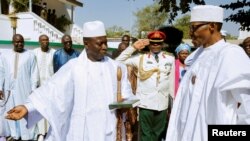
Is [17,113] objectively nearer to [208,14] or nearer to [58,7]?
[208,14]

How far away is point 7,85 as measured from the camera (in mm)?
7266

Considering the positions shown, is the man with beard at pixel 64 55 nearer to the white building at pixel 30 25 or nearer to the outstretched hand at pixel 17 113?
the outstretched hand at pixel 17 113

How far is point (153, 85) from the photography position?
6.35m

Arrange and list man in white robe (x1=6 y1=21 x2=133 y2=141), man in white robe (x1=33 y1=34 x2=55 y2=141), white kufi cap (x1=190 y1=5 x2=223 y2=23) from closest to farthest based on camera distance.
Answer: white kufi cap (x1=190 y1=5 x2=223 y2=23) → man in white robe (x1=6 y1=21 x2=133 y2=141) → man in white robe (x1=33 y1=34 x2=55 y2=141)

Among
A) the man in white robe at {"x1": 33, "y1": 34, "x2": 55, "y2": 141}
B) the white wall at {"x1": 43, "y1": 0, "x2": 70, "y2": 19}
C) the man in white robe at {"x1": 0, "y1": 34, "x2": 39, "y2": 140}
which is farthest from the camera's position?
the white wall at {"x1": 43, "y1": 0, "x2": 70, "y2": 19}

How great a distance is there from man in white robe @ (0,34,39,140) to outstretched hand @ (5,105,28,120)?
328cm

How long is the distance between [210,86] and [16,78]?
474 cm

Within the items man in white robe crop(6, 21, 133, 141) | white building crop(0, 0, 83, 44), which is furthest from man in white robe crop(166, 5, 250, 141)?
white building crop(0, 0, 83, 44)

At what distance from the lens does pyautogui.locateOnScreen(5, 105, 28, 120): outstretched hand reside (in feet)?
12.8

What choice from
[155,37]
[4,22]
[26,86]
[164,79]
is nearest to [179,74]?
[164,79]

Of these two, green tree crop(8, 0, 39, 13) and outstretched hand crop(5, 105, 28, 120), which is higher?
green tree crop(8, 0, 39, 13)

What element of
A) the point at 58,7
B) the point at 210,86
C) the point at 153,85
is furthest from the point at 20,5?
the point at 210,86

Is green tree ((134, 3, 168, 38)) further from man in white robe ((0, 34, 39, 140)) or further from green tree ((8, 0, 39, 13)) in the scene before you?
man in white robe ((0, 34, 39, 140))

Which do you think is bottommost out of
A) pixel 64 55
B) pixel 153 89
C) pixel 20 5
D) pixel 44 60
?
pixel 153 89
